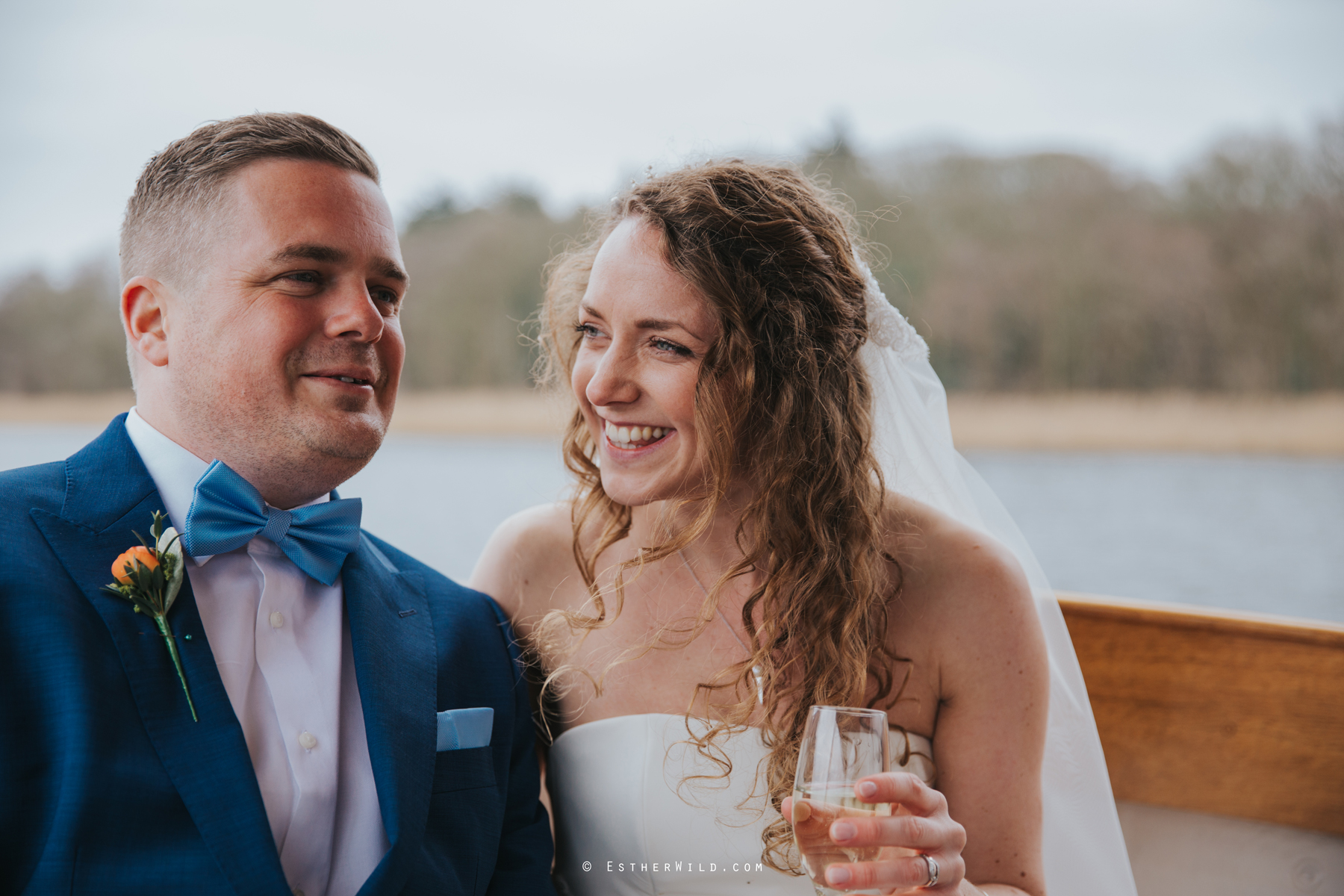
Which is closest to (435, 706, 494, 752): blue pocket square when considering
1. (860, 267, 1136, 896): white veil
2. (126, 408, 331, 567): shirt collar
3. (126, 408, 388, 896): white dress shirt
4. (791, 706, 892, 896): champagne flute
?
(126, 408, 388, 896): white dress shirt

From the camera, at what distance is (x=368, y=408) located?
5.01ft

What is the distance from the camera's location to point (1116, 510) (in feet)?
10.9

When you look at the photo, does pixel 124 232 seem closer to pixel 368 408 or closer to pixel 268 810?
pixel 368 408

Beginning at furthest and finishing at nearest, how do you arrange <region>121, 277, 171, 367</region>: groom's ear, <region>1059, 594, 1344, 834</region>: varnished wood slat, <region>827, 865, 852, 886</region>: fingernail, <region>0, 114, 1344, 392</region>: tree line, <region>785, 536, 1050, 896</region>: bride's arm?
1. <region>0, 114, 1344, 392</region>: tree line
2. <region>1059, 594, 1344, 834</region>: varnished wood slat
3. <region>785, 536, 1050, 896</region>: bride's arm
4. <region>121, 277, 171, 367</region>: groom's ear
5. <region>827, 865, 852, 886</region>: fingernail

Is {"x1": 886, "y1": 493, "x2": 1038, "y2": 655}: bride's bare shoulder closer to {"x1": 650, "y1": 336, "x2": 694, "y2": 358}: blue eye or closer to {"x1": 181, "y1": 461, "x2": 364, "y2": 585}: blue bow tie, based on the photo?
{"x1": 650, "y1": 336, "x2": 694, "y2": 358}: blue eye

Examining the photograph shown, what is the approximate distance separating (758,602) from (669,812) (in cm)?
44

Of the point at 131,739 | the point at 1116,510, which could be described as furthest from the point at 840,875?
the point at 1116,510

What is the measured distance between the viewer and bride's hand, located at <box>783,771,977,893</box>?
44.4 inches

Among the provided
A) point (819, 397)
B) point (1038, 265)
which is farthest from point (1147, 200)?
point (819, 397)

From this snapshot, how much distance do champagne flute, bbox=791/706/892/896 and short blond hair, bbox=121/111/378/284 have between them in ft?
3.79

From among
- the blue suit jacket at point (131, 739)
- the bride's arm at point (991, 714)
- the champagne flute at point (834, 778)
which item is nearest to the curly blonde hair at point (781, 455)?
the bride's arm at point (991, 714)

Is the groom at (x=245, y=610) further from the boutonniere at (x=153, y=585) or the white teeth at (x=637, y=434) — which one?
the white teeth at (x=637, y=434)

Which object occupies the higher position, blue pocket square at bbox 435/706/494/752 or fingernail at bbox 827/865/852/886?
fingernail at bbox 827/865/852/886

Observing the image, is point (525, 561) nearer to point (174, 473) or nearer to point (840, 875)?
point (174, 473)
